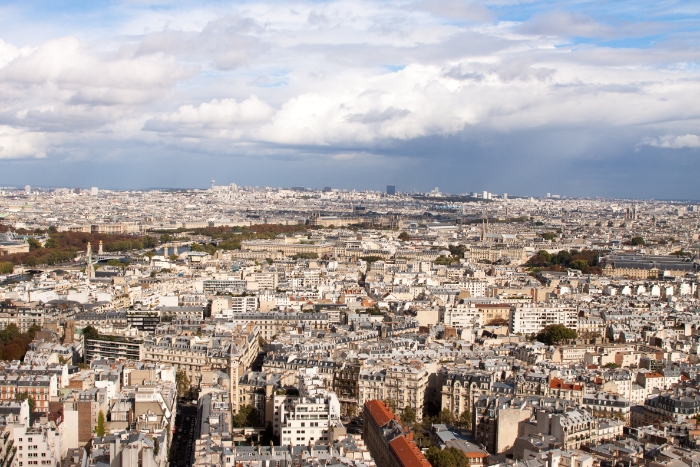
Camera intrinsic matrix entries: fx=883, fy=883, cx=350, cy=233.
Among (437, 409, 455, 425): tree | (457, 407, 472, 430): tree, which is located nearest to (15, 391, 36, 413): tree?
(437, 409, 455, 425): tree

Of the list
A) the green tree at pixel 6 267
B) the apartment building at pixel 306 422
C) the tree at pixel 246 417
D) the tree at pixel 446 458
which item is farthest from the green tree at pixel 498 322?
the green tree at pixel 6 267

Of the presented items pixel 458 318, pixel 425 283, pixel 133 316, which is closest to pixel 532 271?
pixel 425 283

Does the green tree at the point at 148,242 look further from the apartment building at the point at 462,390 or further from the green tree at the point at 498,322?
the apartment building at the point at 462,390

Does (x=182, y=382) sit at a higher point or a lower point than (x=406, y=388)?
lower

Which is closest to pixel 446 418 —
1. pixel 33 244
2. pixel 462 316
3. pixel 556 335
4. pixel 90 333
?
pixel 556 335

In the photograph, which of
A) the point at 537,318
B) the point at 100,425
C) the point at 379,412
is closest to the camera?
the point at 100,425

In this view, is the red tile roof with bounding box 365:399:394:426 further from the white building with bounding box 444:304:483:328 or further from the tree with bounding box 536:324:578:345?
the white building with bounding box 444:304:483:328

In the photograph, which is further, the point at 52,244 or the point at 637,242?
the point at 637,242

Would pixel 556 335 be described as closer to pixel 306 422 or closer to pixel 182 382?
pixel 182 382
